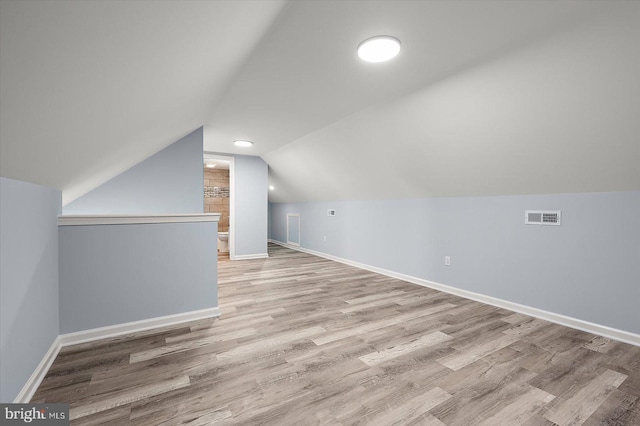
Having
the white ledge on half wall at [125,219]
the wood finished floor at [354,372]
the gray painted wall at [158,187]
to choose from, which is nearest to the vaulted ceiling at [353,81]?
the white ledge on half wall at [125,219]

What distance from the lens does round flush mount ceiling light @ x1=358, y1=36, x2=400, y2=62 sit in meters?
1.93

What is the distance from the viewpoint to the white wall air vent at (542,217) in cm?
285

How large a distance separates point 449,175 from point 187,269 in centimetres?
310

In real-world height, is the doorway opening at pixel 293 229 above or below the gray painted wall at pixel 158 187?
below

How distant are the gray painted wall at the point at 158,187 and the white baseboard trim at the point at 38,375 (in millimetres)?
1819

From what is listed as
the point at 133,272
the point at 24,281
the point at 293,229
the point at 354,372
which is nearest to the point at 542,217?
the point at 354,372

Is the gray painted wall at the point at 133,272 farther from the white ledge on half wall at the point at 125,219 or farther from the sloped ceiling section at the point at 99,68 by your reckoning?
the sloped ceiling section at the point at 99,68

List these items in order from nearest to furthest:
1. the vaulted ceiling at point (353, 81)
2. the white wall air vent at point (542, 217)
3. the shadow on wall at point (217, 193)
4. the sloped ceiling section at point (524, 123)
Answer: the vaulted ceiling at point (353, 81), the sloped ceiling section at point (524, 123), the white wall air vent at point (542, 217), the shadow on wall at point (217, 193)

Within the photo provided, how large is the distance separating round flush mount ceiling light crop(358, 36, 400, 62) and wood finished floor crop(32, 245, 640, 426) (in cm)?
220

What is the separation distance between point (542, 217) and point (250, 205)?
5.08 m

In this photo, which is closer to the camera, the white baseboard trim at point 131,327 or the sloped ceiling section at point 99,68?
the sloped ceiling section at point 99,68

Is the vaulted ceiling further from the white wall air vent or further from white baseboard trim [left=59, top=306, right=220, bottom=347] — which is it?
white baseboard trim [left=59, top=306, right=220, bottom=347]

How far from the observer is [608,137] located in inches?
86.2

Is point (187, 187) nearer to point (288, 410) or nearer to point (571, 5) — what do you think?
point (288, 410)
